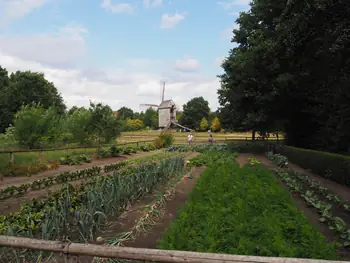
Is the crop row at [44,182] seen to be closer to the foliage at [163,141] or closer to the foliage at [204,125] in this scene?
the foliage at [163,141]

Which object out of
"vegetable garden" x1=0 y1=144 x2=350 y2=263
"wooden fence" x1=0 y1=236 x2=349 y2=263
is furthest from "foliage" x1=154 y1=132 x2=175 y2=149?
"wooden fence" x1=0 y1=236 x2=349 y2=263

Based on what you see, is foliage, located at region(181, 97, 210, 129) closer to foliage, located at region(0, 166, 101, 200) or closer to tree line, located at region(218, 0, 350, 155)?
tree line, located at region(218, 0, 350, 155)

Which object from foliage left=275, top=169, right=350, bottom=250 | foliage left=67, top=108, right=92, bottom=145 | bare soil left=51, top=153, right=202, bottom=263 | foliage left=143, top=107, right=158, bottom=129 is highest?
foliage left=143, top=107, right=158, bottom=129

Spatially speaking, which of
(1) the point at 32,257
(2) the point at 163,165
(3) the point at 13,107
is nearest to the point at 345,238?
(1) the point at 32,257

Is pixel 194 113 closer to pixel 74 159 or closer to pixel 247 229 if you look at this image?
pixel 74 159

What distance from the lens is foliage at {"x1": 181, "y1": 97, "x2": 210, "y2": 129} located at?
91.3 metres

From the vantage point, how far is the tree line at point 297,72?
505 inches

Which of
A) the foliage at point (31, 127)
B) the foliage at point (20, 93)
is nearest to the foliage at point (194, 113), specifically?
the foliage at point (20, 93)

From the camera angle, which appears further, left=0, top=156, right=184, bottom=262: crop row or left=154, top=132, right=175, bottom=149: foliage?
left=154, top=132, right=175, bottom=149: foliage

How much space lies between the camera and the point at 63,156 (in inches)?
679

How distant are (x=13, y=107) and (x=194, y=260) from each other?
47399 mm

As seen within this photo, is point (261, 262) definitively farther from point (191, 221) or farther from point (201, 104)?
point (201, 104)

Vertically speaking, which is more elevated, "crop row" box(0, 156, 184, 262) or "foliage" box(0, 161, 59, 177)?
"crop row" box(0, 156, 184, 262)

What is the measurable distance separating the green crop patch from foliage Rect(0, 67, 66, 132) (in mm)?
37212
